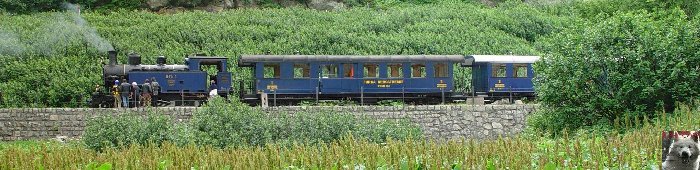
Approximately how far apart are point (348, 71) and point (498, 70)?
15.9ft

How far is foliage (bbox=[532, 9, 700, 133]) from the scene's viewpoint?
22656 millimetres

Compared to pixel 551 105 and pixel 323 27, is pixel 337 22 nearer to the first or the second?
pixel 323 27

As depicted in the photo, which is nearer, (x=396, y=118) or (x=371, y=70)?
(x=396, y=118)

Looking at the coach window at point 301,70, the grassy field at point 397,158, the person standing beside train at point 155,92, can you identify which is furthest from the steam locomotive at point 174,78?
the grassy field at point 397,158

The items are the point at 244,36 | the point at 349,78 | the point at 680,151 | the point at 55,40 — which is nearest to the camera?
the point at 680,151

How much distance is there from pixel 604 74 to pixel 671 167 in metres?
16.4

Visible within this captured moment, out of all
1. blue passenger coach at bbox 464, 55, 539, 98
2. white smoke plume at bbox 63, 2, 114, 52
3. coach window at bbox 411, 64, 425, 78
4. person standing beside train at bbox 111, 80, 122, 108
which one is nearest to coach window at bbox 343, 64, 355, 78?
coach window at bbox 411, 64, 425, 78

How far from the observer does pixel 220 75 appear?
3297 cm

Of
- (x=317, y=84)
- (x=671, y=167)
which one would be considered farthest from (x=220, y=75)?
(x=671, y=167)

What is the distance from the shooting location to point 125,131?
75.0 feet

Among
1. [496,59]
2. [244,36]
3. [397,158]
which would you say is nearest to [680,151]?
[397,158]

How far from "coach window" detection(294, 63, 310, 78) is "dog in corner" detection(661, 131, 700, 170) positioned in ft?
82.1

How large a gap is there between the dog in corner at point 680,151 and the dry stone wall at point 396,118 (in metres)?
21.0

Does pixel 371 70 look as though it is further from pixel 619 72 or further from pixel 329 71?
pixel 619 72
